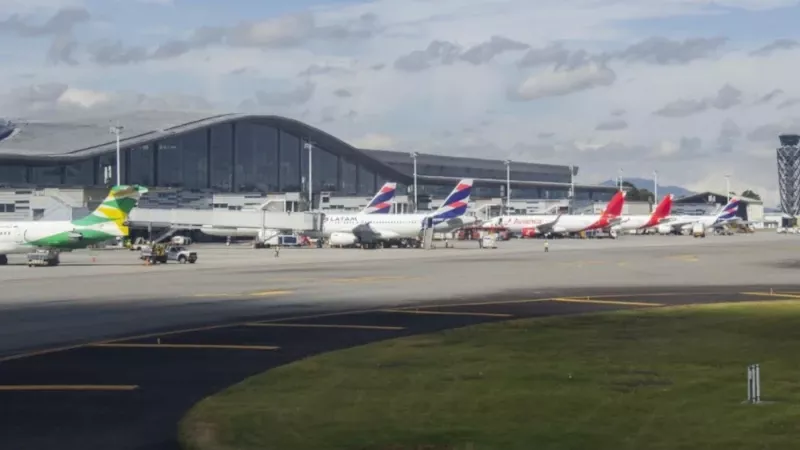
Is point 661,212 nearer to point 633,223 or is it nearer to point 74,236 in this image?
point 633,223

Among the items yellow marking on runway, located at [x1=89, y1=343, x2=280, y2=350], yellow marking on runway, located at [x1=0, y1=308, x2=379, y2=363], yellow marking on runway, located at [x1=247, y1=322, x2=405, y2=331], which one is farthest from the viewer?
yellow marking on runway, located at [x1=247, y1=322, x2=405, y2=331]

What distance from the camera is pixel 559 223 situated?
15688 centimetres

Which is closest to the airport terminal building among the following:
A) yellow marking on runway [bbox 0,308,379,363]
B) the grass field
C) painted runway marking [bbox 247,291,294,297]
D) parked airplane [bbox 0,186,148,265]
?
parked airplane [bbox 0,186,148,265]

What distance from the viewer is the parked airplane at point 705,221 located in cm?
17925

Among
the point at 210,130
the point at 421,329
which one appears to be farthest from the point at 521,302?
the point at 210,130

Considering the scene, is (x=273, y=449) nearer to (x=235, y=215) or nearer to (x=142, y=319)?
(x=142, y=319)

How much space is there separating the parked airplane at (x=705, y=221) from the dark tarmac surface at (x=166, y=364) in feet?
470

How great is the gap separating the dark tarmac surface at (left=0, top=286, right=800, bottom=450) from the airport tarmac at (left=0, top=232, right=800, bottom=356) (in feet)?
7.80

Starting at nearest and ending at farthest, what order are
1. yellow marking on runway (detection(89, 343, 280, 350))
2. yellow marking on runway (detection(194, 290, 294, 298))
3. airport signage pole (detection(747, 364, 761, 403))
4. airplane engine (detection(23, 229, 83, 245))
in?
airport signage pole (detection(747, 364, 761, 403)) → yellow marking on runway (detection(89, 343, 280, 350)) → yellow marking on runway (detection(194, 290, 294, 298)) → airplane engine (detection(23, 229, 83, 245))

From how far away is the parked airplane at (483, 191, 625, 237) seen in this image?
155625mm

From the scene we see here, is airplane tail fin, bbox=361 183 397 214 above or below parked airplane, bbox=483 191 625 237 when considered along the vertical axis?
above

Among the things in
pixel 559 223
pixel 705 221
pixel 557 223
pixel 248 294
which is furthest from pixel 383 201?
pixel 248 294

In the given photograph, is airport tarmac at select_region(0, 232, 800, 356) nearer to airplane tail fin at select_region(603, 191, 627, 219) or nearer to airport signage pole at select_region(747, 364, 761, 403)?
airport signage pole at select_region(747, 364, 761, 403)

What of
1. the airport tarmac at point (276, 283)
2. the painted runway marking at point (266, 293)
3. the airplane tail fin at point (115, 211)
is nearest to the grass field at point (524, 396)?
the airport tarmac at point (276, 283)
